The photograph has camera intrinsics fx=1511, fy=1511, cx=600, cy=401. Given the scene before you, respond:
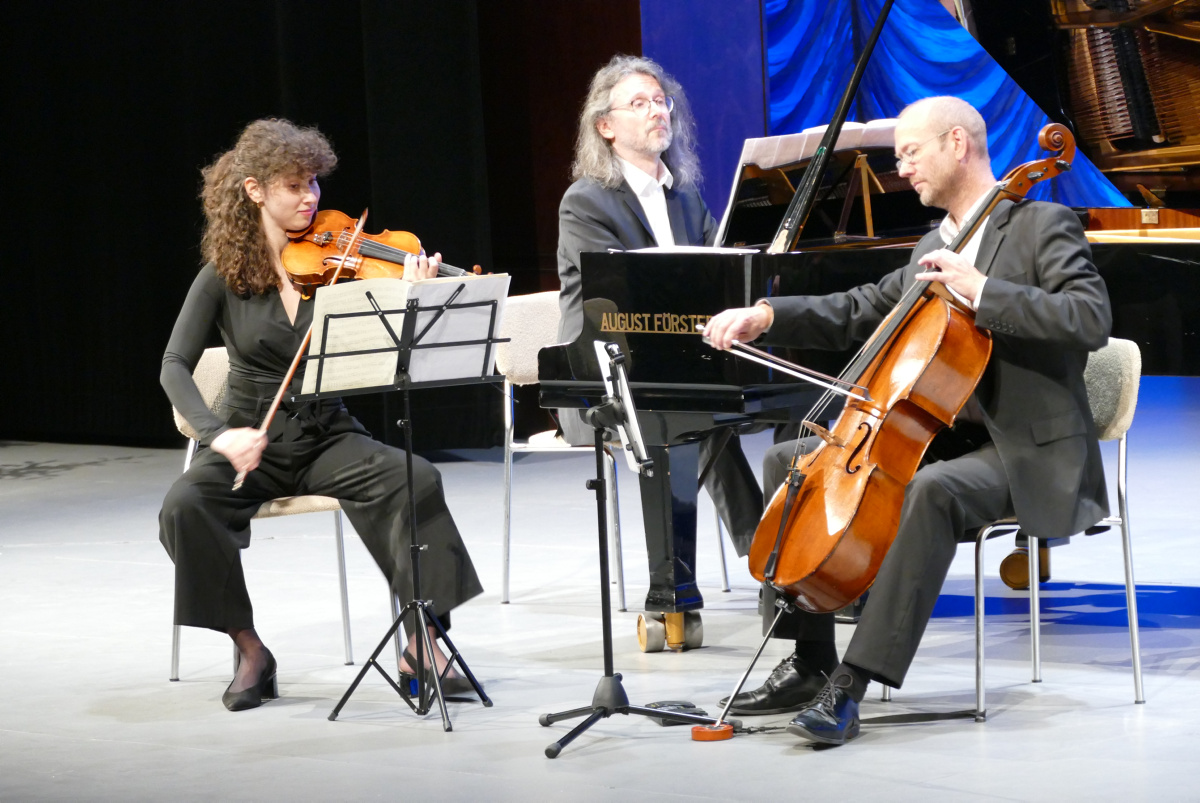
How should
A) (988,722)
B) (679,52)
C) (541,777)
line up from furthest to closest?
1. (679,52)
2. (988,722)
3. (541,777)

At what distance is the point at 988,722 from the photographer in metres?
2.87

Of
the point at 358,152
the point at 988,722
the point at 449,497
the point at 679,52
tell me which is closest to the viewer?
the point at 988,722

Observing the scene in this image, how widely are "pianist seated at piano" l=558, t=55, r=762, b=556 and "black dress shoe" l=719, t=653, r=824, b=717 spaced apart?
31.5 inches

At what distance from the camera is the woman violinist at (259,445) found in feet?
10.7

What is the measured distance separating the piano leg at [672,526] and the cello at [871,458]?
705 mm

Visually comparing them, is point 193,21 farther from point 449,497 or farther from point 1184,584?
point 1184,584

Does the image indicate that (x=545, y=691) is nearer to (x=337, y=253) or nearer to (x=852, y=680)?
(x=852, y=680)

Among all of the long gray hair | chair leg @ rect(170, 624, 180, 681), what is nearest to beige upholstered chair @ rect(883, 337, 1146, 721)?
the long gray hair

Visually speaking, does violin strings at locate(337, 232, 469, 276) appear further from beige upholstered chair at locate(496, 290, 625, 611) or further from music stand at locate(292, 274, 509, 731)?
beige upholstered chair at locate(496, 290, 625, 611)

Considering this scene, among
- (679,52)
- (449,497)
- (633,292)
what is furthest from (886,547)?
(679,52)

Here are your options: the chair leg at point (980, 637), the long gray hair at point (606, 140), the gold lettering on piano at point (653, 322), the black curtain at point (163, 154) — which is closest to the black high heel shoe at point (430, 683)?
the gold lettering on piano at point (653, 322)

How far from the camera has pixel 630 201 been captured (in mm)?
3795

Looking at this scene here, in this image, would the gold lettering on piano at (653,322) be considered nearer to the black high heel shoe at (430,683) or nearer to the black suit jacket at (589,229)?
the black suit jacket at (589,229)

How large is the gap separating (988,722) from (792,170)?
1.66 m
